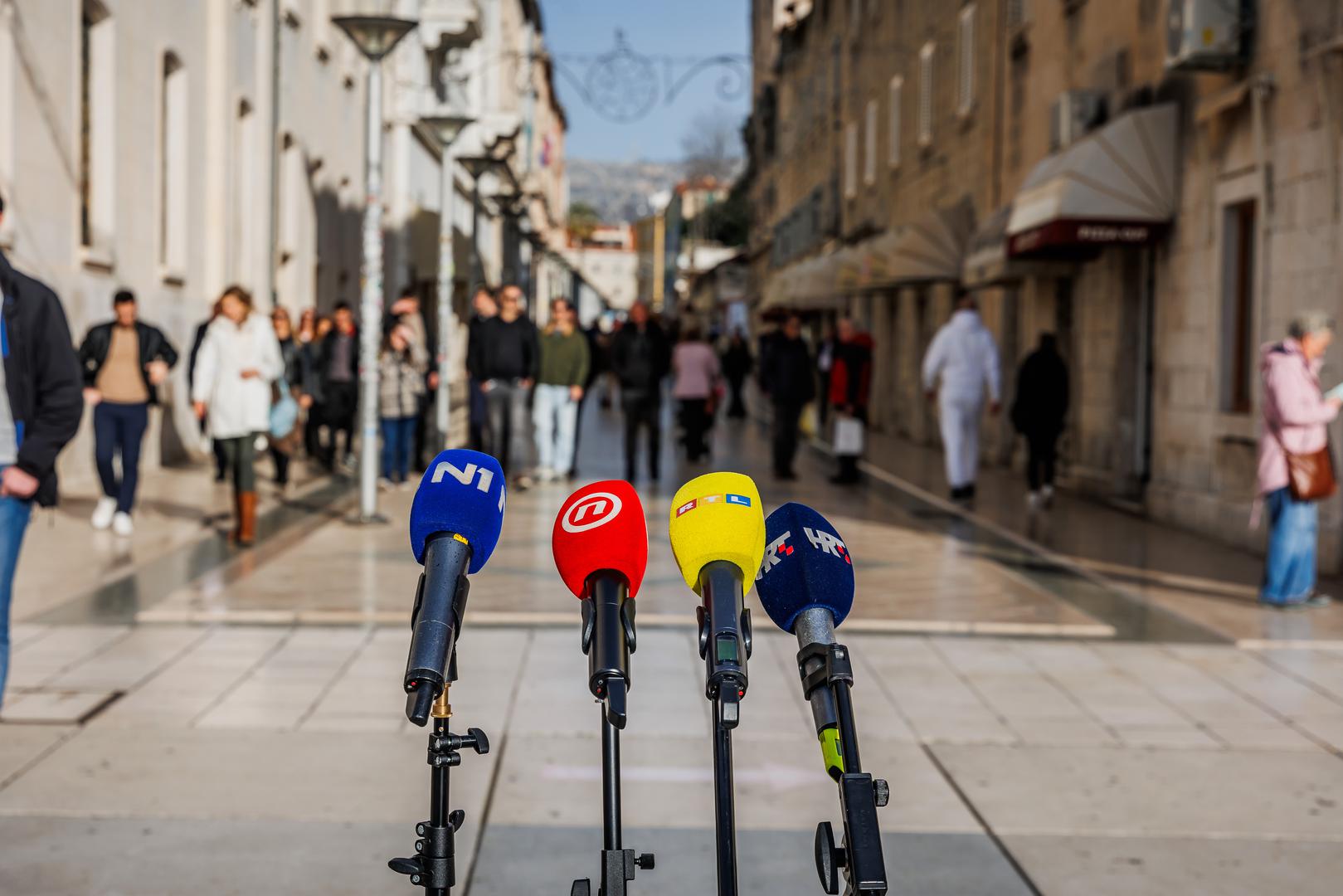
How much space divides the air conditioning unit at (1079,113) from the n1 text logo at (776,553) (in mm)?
15233

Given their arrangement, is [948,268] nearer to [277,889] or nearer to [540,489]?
[540,489]

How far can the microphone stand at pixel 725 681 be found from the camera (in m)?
2.48

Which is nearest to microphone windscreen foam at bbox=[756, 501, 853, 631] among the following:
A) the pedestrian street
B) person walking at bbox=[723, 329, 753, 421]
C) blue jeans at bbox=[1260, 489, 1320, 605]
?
the pedestrian street

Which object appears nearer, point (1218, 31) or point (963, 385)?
point (1218, 31)

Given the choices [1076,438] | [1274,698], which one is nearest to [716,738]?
[1274,698]

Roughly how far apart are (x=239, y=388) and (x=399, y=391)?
457 centimetres

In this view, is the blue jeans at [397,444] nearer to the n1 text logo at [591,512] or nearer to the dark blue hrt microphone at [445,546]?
the dark blue hrt microphone at [445,546]

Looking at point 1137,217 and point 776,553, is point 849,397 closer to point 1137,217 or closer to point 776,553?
point 1137,217

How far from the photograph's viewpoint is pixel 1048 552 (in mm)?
12742

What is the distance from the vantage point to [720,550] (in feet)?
9.02

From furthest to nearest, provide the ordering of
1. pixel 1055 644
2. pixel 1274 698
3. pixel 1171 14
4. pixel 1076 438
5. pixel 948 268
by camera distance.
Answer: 1. pixel 948 268
2. pixel 1076 438
3. pixel 1171 14
4. pixel 1055 644
5. pixel 1274 698

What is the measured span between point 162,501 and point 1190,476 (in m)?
8.53

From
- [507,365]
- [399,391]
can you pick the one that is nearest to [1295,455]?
[507,365]

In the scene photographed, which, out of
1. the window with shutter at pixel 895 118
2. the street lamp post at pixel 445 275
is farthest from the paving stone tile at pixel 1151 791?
the window with shutter at pixel 895 118
